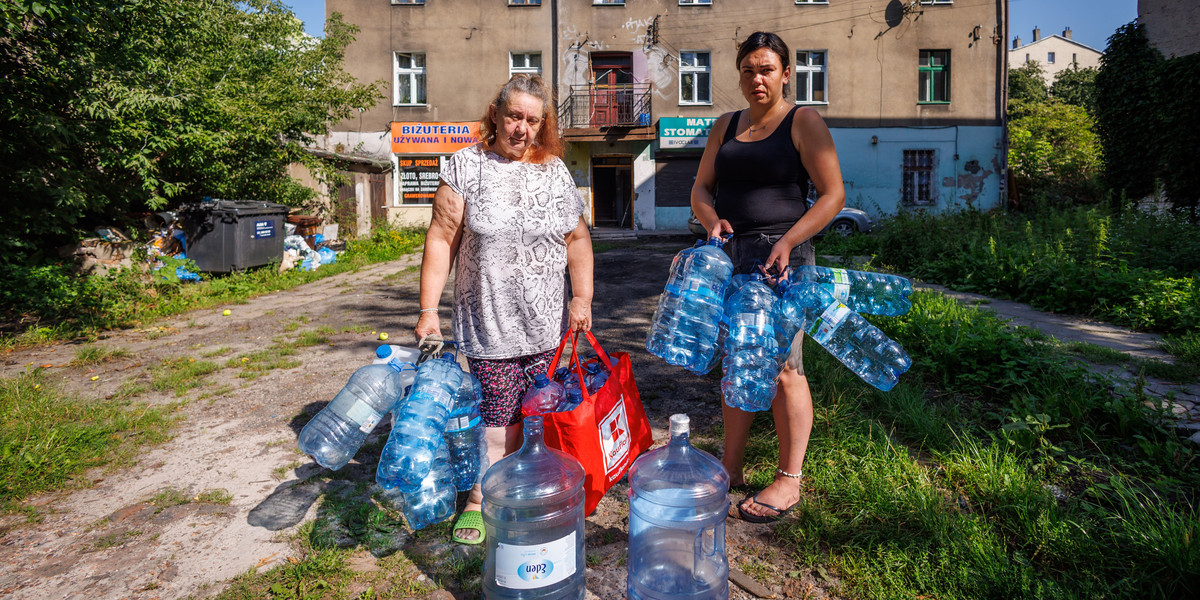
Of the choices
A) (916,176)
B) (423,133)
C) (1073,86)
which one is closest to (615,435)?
(423,133)

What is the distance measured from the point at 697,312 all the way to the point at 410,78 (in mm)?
20159

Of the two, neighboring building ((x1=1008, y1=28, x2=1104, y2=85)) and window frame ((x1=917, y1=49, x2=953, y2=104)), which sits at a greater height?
neighboring building ((x1=1008, y1=28, x2=1104, y2=85))

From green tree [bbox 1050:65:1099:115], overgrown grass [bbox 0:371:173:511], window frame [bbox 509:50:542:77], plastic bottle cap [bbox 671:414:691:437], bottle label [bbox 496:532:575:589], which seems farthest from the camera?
green tree [bbox 1050:65:1099:115]

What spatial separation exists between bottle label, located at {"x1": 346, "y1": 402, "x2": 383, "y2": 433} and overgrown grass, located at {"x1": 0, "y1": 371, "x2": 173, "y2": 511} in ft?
5.90

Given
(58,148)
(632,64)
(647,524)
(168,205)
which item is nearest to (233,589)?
(647,524)

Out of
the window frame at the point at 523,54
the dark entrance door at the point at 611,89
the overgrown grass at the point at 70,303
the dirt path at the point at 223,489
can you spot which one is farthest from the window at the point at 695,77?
the overgrown grass at the point at 70,303

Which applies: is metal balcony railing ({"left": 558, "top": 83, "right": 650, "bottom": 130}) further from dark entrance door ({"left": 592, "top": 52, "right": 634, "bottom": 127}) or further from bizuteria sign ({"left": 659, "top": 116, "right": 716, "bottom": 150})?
bizuteria sign ({"left": 659, "top": 116, "right": 716, "bottom": 150})

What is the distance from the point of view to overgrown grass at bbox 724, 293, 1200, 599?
6.58ft

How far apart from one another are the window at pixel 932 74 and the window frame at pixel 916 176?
5.70 ft

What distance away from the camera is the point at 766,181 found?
2436 millimetres

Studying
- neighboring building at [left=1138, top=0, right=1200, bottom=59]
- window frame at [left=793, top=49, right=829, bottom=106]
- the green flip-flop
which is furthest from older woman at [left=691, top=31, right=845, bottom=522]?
window frame at [left=793, top=49, right=829, bottom=106]

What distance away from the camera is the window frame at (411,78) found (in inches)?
781

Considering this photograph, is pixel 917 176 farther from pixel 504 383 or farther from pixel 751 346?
pixel 504 383

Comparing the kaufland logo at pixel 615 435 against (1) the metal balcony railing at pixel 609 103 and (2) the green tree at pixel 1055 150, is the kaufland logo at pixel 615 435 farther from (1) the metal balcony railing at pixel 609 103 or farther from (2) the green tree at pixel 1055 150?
(2) the green tree at pixel 1055 150
